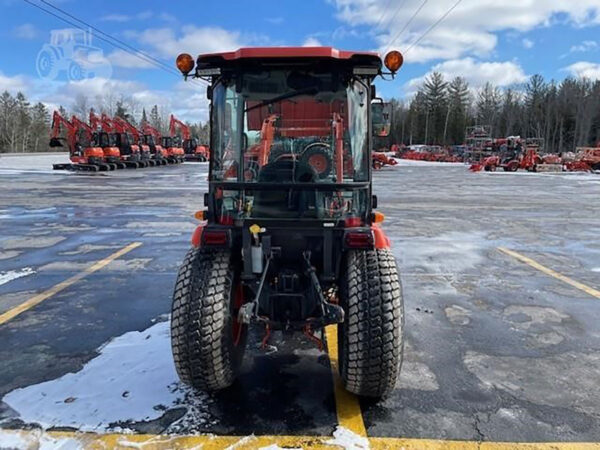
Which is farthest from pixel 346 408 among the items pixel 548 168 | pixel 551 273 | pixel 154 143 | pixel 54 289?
pixel 154 143

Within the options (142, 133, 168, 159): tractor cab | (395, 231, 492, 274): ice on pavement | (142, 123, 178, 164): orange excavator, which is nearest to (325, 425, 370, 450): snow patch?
(395, 231, 492, 274): ice on pavement

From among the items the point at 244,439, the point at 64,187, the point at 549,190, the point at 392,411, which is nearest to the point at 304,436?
the point at 244,439

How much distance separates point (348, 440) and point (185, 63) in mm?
2887

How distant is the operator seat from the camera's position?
3521 millimetres

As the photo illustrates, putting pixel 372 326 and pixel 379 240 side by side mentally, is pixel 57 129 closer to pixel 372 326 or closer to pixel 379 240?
pixel 379 240

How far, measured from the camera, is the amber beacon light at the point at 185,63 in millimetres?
3540

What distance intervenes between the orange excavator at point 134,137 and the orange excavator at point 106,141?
4.28ft

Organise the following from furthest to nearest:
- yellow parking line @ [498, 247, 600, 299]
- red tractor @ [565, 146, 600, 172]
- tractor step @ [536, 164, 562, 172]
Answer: red tractor @ [565, 146, 600, 172] → tractor step @ [536, 164, 562, 172] → yellow parking line @ [498, 247, 600, 299]

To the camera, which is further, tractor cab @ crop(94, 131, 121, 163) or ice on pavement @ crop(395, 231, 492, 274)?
tractor cab @ crop(94, 131, 121, 163)

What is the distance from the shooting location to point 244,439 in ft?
9.71

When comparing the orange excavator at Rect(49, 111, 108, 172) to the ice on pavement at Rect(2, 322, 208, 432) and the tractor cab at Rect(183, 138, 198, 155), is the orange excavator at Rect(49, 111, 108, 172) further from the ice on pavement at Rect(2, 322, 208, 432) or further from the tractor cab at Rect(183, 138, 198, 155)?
the ice on pavement at Rect(2, 322, 208, 432)

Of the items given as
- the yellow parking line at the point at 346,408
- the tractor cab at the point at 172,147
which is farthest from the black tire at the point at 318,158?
the tractor cab at the point at 172,147

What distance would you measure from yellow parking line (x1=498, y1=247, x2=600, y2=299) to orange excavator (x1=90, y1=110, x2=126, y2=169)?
2896 centimetres

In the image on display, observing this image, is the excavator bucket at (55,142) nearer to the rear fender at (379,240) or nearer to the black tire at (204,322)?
the black tire at (204,322)
